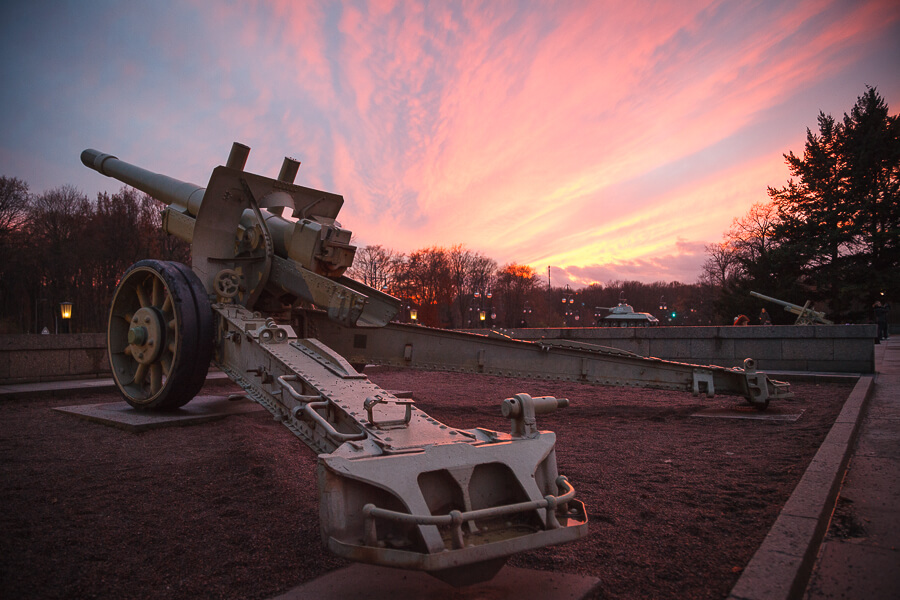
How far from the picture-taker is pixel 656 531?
297cm

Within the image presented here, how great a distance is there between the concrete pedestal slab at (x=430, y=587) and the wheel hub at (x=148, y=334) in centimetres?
414

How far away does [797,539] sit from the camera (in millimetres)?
2545

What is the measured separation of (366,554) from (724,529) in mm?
2074

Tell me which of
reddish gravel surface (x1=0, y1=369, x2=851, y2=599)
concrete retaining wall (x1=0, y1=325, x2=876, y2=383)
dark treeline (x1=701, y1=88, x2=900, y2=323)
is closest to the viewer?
reddish gravel surface (x1=0, y1=369, x2=851, y2=599)

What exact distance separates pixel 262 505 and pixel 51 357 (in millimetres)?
8849

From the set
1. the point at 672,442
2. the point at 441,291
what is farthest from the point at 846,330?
the point at 441,291

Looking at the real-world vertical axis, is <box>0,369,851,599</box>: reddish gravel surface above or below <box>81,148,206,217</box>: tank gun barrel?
below

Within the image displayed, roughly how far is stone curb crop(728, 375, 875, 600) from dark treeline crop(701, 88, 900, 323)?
27.2 m

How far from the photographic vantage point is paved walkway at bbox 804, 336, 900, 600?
2.27 metres

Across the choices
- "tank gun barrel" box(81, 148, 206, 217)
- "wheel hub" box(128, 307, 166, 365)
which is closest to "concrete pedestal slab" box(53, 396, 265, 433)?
"wheel hub" box(128, 307, 166, 365)

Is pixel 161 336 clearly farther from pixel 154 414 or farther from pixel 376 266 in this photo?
pixel 376 266

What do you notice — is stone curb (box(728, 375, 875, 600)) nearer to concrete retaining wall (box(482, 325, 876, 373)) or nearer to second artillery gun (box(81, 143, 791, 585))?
second artillery gun (box(81, 143, 791, 585))

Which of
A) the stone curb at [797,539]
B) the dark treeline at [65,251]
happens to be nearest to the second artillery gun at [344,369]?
the stone curb at [797,539]

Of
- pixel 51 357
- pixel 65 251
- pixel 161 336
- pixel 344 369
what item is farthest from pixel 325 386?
pixel 65 251
